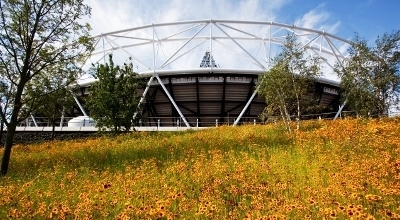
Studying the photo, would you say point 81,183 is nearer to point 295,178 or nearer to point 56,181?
point 56,181

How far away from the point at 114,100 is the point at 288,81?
11914 mm

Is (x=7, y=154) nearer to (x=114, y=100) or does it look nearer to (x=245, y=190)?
(x=245, y=190)

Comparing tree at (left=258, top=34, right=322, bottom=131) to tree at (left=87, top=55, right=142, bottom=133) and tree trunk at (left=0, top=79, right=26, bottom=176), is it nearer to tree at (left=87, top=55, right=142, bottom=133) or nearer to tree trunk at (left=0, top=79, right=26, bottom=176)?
tree at (left=87, top=55, right=142, bottom=133)

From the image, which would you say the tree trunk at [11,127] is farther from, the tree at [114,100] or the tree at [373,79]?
the tree at [373,79]

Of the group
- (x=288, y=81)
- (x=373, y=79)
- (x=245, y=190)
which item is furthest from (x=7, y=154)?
(x=373, y=79)

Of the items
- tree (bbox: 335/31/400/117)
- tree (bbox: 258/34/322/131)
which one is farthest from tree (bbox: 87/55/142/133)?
tree (bbox: 335/31/400/117)

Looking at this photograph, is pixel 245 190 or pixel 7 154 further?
pixel 7 154

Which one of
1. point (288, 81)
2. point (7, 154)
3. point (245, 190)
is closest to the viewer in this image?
point (245, 190)

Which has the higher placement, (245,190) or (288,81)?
(288,81)

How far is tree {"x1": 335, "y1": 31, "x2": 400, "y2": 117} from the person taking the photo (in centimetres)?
2128

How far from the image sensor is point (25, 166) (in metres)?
11.8

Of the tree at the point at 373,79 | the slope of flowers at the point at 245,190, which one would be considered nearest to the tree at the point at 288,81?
the tree at the point at 373,79

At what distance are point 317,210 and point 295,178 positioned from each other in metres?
1.85

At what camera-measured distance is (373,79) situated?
21.4 meters
